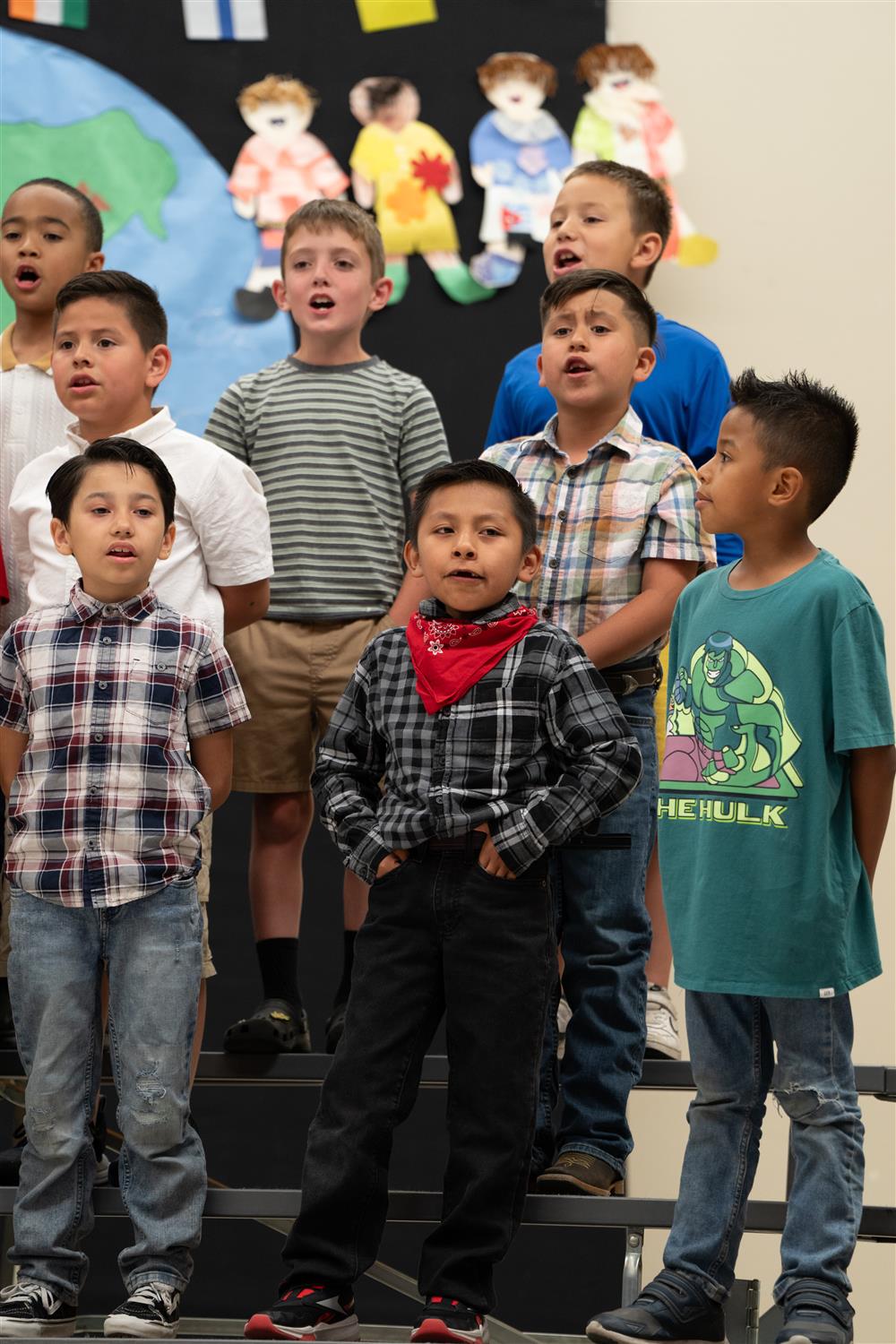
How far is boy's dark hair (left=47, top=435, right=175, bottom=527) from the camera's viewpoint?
227cm

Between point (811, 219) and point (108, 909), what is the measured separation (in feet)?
7.78

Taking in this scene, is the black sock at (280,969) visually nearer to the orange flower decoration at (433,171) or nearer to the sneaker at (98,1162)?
the sneaker at (98,1162)

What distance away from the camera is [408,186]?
3643 millimetres

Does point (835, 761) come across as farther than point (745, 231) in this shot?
No

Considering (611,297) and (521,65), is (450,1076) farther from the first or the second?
(521,65)

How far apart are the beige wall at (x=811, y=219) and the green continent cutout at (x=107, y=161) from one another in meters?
1.10

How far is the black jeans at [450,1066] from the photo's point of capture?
6.56ft

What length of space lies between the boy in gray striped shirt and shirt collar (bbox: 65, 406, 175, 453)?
0.33m

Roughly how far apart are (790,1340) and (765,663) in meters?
0.76

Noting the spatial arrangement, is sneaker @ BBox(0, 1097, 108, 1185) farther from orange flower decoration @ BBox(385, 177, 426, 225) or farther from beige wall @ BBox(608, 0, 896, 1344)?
orange flower decoration @ BBox(385, 177, 426, 225)

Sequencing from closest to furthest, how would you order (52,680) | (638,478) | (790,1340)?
(790,1340) < (52,680) < (638,478)

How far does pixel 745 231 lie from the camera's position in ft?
12.1

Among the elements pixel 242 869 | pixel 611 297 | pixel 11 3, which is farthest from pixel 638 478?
pixel 11 3

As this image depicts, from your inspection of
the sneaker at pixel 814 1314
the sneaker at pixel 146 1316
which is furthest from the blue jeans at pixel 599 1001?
the sneaker at pixel 146 1316
